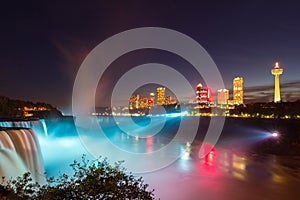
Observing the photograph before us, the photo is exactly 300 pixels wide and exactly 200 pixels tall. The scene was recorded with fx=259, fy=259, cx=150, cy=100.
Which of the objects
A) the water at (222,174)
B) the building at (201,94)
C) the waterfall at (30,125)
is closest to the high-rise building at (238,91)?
the building at (201,94)

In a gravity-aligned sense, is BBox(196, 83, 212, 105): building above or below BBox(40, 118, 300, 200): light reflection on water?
above

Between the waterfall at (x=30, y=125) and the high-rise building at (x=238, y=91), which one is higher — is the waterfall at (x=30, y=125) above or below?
below

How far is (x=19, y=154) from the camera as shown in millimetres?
14461

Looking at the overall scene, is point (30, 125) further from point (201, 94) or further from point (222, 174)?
point (201, 94)

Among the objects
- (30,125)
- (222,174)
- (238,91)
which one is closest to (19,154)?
(30,125)

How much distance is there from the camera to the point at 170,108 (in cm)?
13000

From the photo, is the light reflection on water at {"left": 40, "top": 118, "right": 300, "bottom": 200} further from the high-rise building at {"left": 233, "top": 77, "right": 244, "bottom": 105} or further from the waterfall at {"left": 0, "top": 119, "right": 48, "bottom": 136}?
the high-rise building at {"left": 233, "top": 77, "right": 244, "bottom": 105}

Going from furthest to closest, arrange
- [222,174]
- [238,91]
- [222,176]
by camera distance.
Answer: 1. [238,91]
2. [222,174]
3. [222,176]

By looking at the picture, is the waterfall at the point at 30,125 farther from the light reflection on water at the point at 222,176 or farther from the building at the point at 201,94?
the building at the point at 201,94

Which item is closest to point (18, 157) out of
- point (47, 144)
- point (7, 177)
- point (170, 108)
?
point (7, 177)

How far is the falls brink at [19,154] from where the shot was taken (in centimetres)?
1285

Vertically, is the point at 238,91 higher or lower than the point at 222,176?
higher

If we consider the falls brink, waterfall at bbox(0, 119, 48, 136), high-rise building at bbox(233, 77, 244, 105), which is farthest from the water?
high-rise building at bbox(233, 77, 244, 105)

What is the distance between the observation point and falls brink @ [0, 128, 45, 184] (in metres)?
12.9
